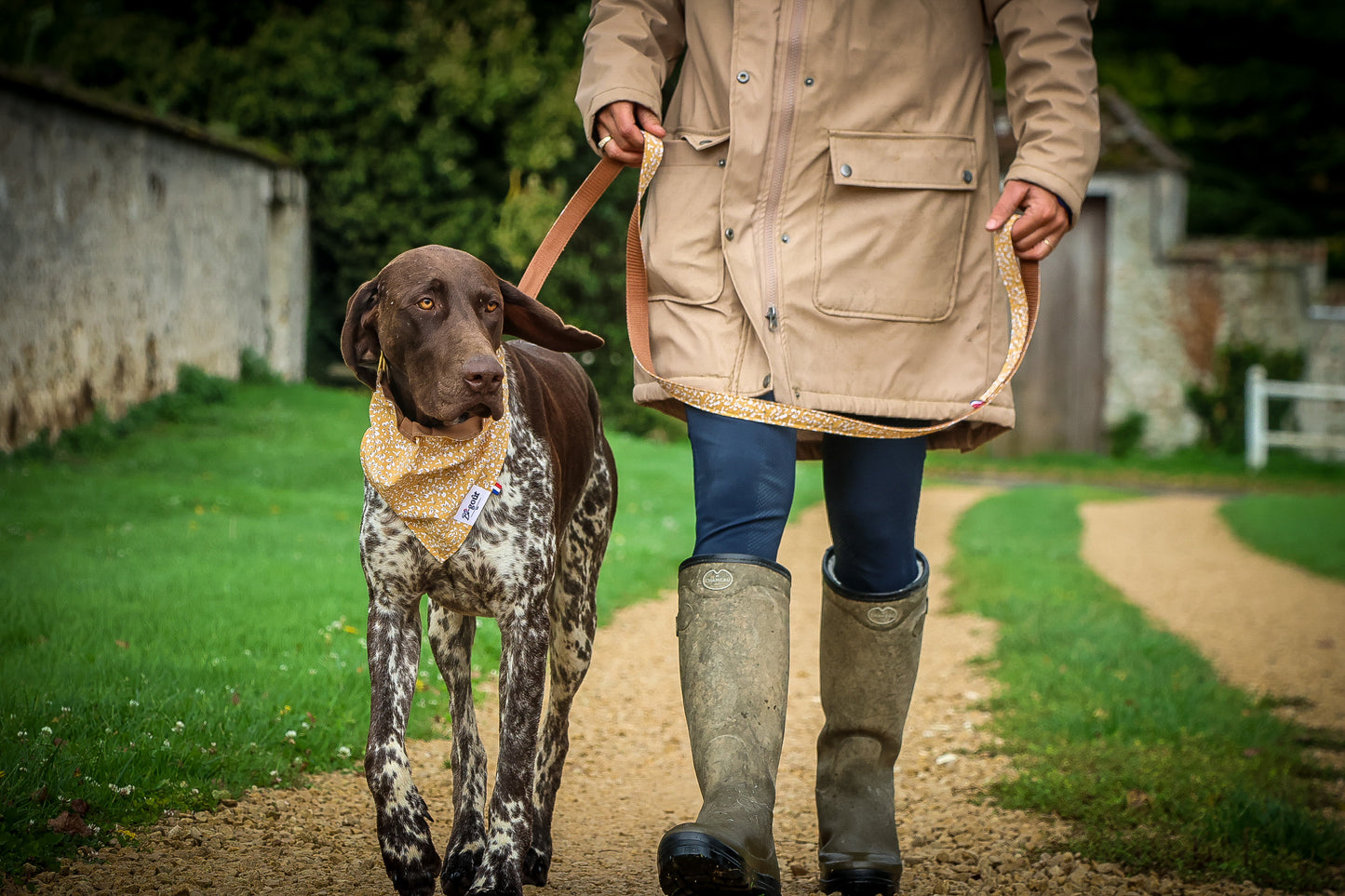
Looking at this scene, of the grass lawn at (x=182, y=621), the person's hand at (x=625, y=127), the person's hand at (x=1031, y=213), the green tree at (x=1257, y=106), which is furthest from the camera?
the green tree at (x=1257, y=106)

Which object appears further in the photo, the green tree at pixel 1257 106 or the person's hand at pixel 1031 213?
the green tree at pixel 1257 106

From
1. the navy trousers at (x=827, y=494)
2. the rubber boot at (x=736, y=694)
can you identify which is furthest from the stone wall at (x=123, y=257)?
the rubber boot at (x=736, y=694)

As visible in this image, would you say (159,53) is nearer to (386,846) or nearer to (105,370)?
(105,370)

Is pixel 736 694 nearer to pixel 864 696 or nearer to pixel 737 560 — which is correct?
pixel 737 560

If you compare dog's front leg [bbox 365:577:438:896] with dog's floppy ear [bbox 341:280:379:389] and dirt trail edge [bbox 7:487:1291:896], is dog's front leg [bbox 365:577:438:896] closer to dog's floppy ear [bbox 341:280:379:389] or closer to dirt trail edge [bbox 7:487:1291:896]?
dirt trail edge [bbox 7:487:1291:896]

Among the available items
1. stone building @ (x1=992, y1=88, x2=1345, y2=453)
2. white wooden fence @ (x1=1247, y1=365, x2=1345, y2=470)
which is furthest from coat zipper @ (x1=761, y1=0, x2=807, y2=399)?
white wooden fence @ (x1=1247, y1=365, x2=1345, y2=470)

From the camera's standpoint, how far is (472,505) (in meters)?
2.93

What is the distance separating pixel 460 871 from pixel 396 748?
406 millimetres

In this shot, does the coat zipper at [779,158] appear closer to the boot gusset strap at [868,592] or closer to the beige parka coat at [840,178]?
the beige parka coat at [840,178]

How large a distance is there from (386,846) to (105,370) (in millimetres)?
10483

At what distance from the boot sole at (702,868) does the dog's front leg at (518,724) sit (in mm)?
604

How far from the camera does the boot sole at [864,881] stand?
295cm

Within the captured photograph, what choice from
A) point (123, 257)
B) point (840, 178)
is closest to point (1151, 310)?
point (123, 257)

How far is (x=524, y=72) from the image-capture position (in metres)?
17.8
